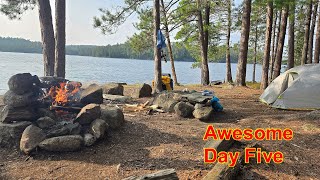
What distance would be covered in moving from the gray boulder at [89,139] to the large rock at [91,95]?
61.7 inches

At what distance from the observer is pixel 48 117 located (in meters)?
5.86

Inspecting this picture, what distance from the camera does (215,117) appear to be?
25.3 ft

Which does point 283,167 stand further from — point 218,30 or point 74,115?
point 218,30

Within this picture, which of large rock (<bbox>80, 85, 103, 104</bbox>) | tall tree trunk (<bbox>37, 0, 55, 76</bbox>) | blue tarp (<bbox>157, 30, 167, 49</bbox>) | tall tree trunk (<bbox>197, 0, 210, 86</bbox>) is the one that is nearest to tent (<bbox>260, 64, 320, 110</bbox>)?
blue tarp (<bbox>157, 30, 167, 49</bbox>)

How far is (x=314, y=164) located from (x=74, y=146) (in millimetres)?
4421

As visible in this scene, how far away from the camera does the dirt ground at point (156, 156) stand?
4352 millimetres

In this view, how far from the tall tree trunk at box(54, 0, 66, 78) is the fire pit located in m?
3.41

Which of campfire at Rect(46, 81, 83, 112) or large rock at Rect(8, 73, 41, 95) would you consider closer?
large rock at Rect(8, 73, 41, 95)

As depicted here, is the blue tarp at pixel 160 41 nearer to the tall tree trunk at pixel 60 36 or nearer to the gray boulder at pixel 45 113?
the tall tree trunk at pixel 60 36

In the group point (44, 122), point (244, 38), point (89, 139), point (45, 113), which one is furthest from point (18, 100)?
point (244, 38)

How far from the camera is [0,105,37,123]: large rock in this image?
5652mm

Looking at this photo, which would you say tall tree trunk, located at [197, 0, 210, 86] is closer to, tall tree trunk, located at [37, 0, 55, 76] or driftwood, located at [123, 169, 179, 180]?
tall tree trunk, located at [37, 0, 55, 76]

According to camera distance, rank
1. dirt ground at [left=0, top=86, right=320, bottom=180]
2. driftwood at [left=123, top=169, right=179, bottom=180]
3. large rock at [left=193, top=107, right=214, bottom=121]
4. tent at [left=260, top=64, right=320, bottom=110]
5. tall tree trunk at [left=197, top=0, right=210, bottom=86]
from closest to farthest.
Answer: driftwood at [left=123, top=169, right=179, bottom=180] → dirt ground at [left=0, top=86, right=320, bottom=180] → large rock at [left=193, top=107, right=214, bottom=121] → tent at [left=260, top=64, right=320, bottom=110] → tall tree trunk at [left=197, top=0, right=210, bottom=86]
